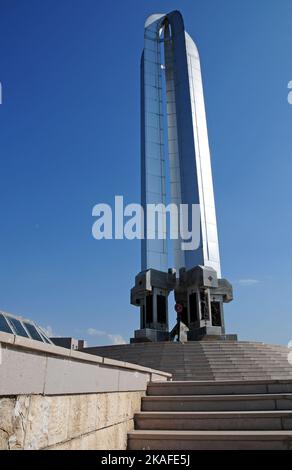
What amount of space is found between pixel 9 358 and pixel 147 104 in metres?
33.4

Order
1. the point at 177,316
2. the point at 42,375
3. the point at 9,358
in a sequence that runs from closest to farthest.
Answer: the point at 9,358 < the point at 42,375 < the point at 177,316

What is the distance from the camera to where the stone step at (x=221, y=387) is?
5.40 meters

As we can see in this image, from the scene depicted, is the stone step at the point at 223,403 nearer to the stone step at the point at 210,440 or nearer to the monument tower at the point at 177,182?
the stone step at the point at 210,440

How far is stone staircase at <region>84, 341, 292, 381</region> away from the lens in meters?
12.8

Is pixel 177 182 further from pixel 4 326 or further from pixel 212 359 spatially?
pixel 4 326

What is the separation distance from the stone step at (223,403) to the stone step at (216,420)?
0.30m

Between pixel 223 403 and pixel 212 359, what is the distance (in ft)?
31.7

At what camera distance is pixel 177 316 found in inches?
1064

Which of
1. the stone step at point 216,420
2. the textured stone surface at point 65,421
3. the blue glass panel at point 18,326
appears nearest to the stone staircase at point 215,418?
the stone step at point 216,420

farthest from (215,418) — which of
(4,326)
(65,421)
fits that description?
(4,326)

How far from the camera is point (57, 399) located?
2.83m

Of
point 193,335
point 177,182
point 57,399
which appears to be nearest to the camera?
point 57,399
